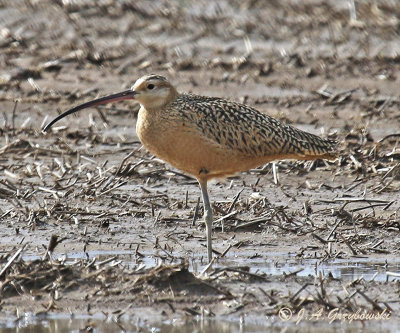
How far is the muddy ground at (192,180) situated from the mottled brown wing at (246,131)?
61 centimetres

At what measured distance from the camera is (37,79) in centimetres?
1347

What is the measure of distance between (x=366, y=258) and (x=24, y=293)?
2644mm

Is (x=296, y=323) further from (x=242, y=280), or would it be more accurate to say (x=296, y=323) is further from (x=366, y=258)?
(x=366, y=258)

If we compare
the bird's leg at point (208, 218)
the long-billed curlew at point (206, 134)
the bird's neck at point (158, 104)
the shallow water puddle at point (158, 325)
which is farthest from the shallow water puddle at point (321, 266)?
the bird's neck at point (158, 104)

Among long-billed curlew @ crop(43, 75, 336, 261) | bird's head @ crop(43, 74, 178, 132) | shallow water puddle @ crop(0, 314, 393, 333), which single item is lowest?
shallow water puddle @ crop(0, 314, 393, 333)

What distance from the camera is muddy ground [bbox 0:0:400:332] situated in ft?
23.4

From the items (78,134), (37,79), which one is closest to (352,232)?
(78,134)

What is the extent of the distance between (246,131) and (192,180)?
1902mm

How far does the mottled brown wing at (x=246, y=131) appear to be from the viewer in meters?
8.10

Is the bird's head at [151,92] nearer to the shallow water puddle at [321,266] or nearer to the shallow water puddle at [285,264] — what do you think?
the shallow water puddle at [285,264]

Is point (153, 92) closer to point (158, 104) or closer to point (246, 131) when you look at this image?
point (158, 104)

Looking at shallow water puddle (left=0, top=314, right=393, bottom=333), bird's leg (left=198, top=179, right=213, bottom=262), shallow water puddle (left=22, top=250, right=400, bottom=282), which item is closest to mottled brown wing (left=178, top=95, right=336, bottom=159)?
bird's leg (left=198, top=179, right=213, bottom=262)

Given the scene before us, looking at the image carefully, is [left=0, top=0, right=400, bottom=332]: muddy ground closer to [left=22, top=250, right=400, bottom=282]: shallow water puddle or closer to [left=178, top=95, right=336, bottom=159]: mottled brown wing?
[left=22, top=250, right=400, bottom=282]: shallow water puddle

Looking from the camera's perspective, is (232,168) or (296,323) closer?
(296,323)
